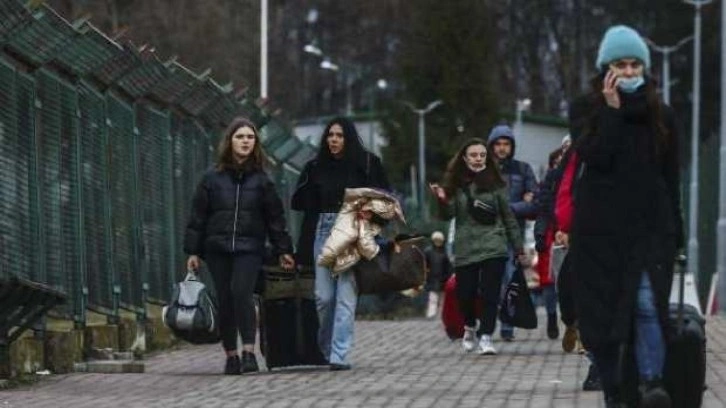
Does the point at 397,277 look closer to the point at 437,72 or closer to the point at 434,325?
the point at 434,325

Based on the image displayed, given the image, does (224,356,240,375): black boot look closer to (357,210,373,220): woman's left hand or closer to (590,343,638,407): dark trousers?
(357,210,373,220): woman's left hand

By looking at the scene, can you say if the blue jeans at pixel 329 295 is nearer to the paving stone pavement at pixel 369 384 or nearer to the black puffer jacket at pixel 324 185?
the black puffer jacket at pixel 324 185

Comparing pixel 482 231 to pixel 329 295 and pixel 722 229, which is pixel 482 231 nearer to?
pixel 329 295

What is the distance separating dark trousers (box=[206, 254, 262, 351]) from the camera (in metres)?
13.8

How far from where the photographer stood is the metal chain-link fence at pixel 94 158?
12953mm

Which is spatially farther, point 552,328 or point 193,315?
point 552,328

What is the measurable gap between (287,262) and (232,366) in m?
0.78

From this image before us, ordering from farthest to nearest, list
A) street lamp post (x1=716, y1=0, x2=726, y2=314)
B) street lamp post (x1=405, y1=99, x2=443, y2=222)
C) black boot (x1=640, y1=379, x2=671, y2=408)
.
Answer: street lamp post (x1=405, y1=99, x2=443, y2=222) < street lamp post (x1=716, y1=0, x2=726, y2=314) < black boot (x1=640, y1=379, x2=671, y2=408)

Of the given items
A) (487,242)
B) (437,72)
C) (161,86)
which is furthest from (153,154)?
(437,72)

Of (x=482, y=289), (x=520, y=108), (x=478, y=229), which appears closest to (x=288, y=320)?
(x=482, y=289)

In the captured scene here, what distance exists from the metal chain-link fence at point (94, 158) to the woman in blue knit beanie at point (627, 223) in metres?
4.19

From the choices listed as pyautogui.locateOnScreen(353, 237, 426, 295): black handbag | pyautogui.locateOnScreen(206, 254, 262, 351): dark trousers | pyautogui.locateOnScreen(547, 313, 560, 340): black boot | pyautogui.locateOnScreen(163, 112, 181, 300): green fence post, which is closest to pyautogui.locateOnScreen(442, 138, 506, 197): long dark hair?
pyautogui.locateOnScreen(353, 237, 426, 295): black handbag

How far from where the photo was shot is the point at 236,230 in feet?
45.3

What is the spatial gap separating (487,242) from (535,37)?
6396 centimetres
